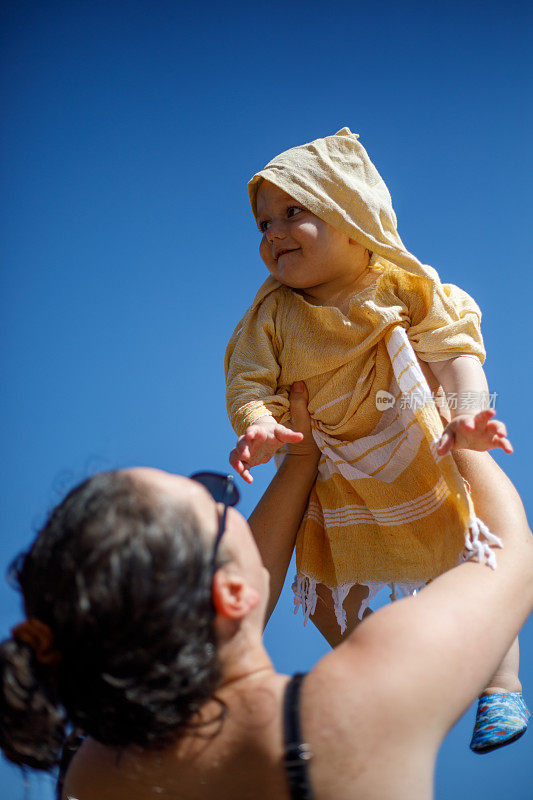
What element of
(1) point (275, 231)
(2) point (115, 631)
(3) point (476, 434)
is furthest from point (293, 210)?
(2) point (115, 631)

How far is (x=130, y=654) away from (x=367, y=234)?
1233mm

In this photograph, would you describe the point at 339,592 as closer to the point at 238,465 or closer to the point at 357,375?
the point at 238,465

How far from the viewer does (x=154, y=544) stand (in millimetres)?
906

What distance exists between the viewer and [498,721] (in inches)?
60.0

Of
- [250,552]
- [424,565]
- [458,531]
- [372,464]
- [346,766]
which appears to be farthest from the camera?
[372,464]

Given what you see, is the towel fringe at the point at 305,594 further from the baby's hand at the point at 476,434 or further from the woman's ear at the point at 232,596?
the woman's ear at the point at 232,596

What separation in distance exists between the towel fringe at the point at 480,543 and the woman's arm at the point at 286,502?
53cm

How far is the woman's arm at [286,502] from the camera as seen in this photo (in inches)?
67.7

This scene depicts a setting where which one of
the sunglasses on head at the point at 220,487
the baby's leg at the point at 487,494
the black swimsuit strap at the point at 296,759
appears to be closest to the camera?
the black swimsuit strap at the point at 296,759

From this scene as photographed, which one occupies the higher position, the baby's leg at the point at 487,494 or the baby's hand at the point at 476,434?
the baby's hand at the point at 476,434

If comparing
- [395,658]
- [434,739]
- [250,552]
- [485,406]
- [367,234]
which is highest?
[367,234]

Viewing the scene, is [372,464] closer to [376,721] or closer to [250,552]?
[250,552]

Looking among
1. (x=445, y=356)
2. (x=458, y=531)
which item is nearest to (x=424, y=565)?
(x=458, y=531)

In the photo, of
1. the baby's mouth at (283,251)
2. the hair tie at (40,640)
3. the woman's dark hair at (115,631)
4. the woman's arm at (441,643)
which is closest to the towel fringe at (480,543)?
the woman's arm at (441,643)
